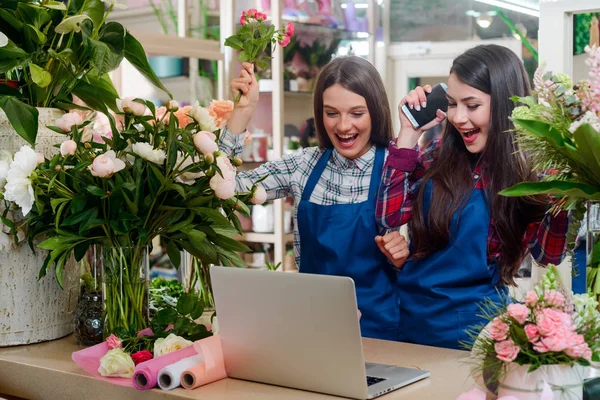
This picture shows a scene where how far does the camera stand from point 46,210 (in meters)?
1.71

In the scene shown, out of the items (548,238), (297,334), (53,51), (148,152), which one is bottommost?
(297,334)

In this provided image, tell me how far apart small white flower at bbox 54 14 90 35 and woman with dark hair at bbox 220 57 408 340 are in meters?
0.55

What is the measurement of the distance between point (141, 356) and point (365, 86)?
1052 millimetres

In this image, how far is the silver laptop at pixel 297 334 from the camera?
4.45 feet

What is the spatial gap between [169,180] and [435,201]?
754mm

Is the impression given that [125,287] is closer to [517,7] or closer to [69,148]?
[69,148]

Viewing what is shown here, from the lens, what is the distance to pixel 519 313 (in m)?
1.17

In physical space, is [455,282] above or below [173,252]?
below

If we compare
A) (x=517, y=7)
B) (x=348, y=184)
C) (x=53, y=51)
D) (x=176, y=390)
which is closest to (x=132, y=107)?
(x=53, y=51)

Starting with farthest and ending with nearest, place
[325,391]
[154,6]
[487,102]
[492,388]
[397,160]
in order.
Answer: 1. [154,6]
2. [397,160]
3. [487,102]
4. [325,391]
5. [492,388]

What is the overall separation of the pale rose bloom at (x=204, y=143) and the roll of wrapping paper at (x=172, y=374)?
43 centimetres

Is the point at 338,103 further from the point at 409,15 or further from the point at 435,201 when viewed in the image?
the point at 409,15

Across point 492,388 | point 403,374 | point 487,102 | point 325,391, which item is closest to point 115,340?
point 325,391

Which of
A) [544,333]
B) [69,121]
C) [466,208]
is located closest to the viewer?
[544,333]
